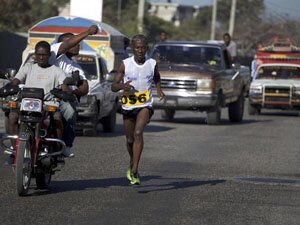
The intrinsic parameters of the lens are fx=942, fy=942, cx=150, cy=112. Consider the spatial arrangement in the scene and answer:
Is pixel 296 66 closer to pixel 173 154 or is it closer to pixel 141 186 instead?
pixel 173 154

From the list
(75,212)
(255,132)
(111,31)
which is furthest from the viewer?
(111,31)

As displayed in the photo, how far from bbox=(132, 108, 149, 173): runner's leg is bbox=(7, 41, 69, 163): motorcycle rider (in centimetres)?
116

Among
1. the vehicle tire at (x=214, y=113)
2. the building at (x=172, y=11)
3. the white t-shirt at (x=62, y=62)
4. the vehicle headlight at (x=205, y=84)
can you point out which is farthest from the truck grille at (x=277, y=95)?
the building at (x=172, y=11)

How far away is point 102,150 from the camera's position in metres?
16.1

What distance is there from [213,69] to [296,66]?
7.34 m

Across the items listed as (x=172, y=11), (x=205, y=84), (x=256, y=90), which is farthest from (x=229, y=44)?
(x=172, y=11)

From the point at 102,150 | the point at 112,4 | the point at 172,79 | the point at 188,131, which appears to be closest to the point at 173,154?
the point at 102,150

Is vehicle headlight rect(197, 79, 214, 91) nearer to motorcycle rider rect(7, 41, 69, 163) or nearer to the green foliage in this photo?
motorcycle rider rect(7, 41, 69, 163)

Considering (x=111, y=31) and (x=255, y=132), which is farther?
(x=111, y=31)

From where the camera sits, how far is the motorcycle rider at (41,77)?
10.4m

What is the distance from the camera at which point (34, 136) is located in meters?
10.2

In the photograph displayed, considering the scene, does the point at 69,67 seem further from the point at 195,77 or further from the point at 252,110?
the point at 252,110

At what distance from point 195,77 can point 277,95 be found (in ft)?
22.3

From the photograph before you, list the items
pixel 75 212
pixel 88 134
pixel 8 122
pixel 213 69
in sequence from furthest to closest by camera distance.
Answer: pixel 213 69, pixel 88 134, pixel 8 122, pixel 75 212
